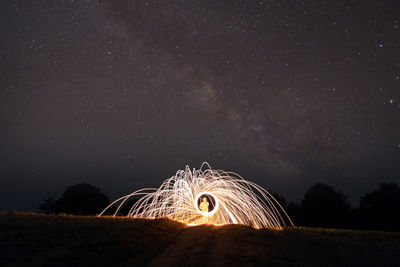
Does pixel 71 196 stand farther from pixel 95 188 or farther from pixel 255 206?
pixel 255 206

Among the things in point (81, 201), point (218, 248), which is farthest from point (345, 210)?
point (218, 248)

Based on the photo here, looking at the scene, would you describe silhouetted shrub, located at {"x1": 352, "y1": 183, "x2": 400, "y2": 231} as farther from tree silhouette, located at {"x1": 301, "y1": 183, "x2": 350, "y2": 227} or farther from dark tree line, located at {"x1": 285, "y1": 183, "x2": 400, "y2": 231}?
tree silhouette, located at {"x1": 301, "y1": 183, "x2": 350, "y2": 227}

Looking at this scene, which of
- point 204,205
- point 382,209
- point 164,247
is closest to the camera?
point 164,247

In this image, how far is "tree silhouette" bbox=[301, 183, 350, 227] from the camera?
38.6 metres

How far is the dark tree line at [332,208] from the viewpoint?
37.8 metres

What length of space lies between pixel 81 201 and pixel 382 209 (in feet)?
107

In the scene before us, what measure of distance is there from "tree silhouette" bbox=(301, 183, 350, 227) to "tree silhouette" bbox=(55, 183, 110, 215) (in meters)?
22.9

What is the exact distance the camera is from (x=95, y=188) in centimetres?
4434

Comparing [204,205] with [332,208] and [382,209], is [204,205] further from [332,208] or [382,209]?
[382,209]

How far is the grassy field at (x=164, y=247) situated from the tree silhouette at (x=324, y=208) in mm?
23265

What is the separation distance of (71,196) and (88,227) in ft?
101

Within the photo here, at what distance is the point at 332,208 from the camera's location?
39219 millimetres

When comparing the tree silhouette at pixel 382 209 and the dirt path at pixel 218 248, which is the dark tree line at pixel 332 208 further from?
the dirt path at pixel 218 248

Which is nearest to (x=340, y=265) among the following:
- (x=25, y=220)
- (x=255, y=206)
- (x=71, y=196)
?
(x=255, y=206)
